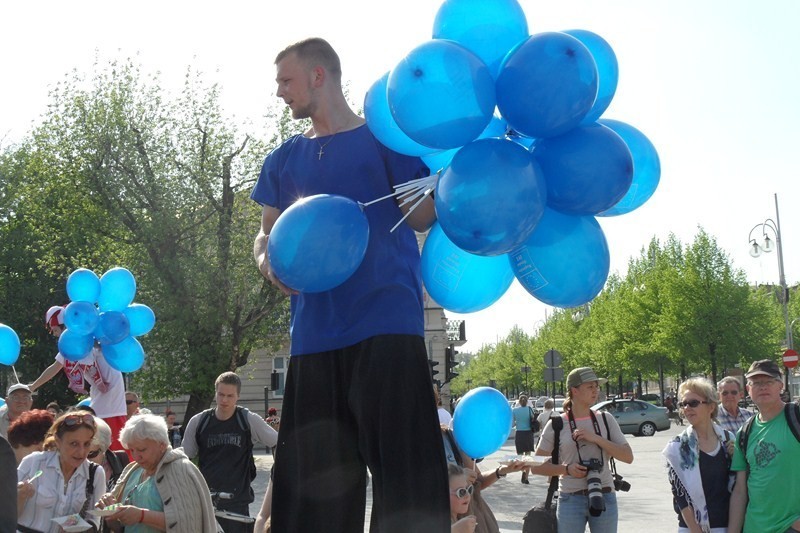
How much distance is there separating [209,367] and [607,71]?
25.4 metres

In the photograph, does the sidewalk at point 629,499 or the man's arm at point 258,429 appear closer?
the man's arm at point 258,429

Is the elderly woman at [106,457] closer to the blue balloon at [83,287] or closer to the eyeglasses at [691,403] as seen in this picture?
the blue balloon at [83,287]

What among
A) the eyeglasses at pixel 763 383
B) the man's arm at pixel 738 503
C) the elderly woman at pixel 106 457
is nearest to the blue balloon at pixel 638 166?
the eyeglasses at pixel 763 383

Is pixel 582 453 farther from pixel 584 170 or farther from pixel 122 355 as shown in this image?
pixel 584 170

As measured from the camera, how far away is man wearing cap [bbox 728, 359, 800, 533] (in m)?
6.36

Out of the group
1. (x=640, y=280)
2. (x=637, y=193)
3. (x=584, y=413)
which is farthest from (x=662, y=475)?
(x=640, y=280)

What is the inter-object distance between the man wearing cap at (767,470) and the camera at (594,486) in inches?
42.6

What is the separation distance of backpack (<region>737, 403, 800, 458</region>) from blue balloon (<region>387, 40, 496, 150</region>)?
4415 millimetres

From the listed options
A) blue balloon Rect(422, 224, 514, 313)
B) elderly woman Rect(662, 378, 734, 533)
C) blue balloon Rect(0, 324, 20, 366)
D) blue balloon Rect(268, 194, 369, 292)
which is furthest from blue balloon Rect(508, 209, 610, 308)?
blue balloon Rect(0, 324, 20, 366)

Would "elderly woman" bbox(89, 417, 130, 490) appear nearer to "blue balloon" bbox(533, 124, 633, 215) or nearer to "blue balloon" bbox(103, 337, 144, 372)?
"blue balloon" bbox(103, 337, 144, 372)

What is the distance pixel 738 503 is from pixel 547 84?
4714mm

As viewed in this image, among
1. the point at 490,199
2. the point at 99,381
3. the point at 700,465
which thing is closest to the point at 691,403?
the point at 700,465

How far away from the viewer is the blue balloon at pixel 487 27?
325 cm

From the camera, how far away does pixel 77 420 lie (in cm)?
683
